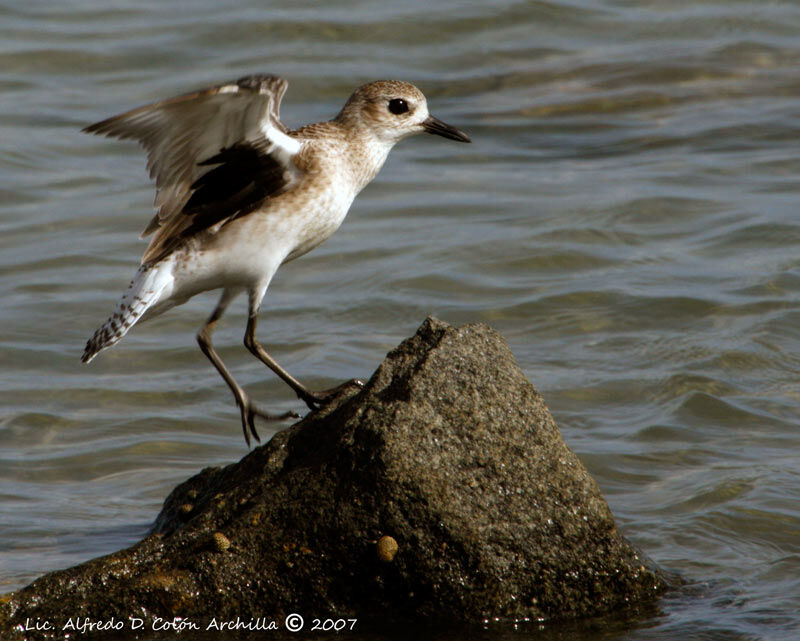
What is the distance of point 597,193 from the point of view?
10273mm

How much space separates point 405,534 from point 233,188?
2.09 metres

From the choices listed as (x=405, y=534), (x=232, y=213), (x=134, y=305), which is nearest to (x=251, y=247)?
(x=232, y=213)

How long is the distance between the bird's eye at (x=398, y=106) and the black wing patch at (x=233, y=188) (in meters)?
0.93

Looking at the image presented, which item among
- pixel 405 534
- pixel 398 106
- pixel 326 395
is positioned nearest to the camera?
pixel 405 534

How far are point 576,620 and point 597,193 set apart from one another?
239 inches

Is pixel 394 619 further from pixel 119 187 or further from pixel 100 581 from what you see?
pixel 119 187

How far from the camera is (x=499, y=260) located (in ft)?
30.5

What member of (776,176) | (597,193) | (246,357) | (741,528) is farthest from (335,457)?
(776,176)

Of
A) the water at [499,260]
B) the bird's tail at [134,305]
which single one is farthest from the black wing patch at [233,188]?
the water at [499,260]

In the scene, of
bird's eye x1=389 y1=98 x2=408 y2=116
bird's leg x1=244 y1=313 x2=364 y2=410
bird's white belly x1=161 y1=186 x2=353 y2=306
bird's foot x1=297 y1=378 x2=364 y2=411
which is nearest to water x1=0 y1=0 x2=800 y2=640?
bird's leg x1=244 y1=313 x2=364 y2=410

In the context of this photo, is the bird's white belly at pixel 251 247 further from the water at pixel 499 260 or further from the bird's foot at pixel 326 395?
the water at pixel 499 260

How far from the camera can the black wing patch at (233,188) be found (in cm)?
584

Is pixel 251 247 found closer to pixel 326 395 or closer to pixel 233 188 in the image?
pixel 233 188

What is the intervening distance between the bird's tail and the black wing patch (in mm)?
205
